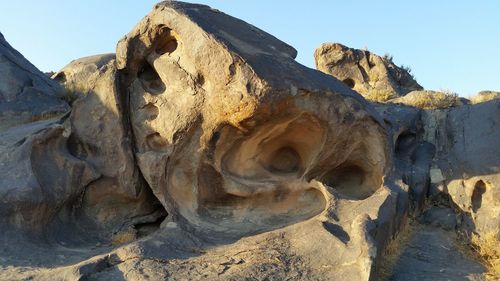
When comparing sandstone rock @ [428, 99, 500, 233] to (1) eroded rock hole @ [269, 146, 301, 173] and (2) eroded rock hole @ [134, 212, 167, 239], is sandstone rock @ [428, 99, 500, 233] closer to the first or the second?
(1) eroded rock hole @ [269, 146, 301, 173]

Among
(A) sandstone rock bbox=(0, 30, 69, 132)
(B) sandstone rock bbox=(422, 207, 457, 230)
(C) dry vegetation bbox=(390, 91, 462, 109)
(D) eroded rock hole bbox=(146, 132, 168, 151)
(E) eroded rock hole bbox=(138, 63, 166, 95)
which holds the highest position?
(C) dry vegetation bbox=(390, 91, 462, 109)

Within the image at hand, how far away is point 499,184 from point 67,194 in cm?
516

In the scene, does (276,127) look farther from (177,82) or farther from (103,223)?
(103,223)

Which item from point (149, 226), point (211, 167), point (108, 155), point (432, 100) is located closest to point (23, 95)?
point (108, 155)

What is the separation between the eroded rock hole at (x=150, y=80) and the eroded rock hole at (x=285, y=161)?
1595mm

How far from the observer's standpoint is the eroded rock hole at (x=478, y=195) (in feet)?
22.1

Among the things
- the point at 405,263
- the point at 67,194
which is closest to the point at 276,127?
the point at 405,263

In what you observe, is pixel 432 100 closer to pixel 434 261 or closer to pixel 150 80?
pixel 434 261

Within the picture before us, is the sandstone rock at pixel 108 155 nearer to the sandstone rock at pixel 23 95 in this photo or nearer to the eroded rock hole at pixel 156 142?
the eroded rock hole at pixel 156 142

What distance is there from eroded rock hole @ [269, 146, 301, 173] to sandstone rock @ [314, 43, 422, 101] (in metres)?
6.55

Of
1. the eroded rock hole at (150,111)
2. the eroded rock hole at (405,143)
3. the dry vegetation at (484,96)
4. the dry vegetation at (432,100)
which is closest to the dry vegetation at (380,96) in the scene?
the dry vegetation at (432,100)

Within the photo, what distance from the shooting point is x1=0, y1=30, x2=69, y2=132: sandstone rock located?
7090 millimetres

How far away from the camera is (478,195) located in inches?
268

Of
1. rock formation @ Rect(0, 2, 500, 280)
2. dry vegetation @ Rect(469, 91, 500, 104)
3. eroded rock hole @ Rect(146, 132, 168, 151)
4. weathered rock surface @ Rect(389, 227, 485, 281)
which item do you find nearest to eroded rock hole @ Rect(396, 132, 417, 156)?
rock formation @ Rect(0, 2, 500, 280)
